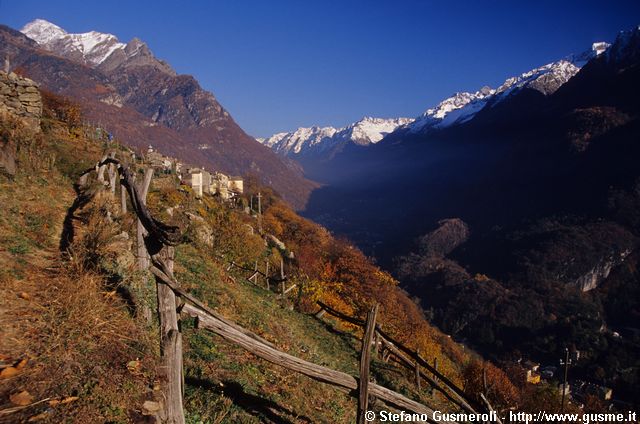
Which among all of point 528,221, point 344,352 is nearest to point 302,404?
point 344,352

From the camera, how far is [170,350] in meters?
4.52

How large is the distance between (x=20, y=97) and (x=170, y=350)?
1569 centimetres

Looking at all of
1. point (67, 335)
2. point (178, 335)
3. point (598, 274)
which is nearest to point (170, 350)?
point (178, 335)

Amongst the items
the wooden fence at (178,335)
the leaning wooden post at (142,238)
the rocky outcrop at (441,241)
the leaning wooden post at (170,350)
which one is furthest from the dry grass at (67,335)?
the rocky outcrop at (441,241)

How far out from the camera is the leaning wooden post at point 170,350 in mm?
4477

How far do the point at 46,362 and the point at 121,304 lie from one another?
1.62 metres

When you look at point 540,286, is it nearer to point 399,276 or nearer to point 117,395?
point 399,276

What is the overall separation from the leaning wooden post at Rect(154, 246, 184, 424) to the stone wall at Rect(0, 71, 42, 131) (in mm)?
14485

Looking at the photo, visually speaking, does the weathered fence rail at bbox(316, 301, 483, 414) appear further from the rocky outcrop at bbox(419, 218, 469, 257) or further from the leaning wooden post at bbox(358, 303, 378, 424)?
the rocky outcrop at bbox(419, 218, 469, 257)

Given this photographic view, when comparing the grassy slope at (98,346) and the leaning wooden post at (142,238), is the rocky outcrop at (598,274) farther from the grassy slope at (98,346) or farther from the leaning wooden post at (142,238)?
the leaning wooden post at (142,238)

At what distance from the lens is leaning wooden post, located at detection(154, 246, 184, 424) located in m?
4.48

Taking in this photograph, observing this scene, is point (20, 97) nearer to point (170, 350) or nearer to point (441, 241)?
point (170, 350)

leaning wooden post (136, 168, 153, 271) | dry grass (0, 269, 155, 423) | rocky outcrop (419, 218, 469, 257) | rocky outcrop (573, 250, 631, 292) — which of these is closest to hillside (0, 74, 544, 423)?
dry grass (0, 269, 155, 423)

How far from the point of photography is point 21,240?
8344mm
